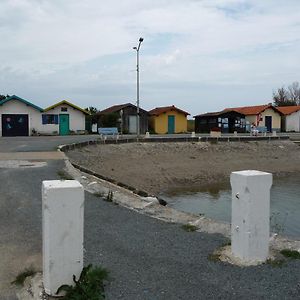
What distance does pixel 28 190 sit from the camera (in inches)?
450

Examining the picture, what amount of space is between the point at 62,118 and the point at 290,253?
4215 cm

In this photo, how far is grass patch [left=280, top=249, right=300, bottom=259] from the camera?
236 inches

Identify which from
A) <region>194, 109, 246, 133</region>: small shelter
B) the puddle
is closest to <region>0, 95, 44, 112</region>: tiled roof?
<region>194, 109, 246, 133</region>: small shelter

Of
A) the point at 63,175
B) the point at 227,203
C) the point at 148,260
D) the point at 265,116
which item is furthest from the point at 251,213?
the point at 265,116

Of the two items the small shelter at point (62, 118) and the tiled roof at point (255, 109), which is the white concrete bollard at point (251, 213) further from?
the tiled roof at point (255, 109)

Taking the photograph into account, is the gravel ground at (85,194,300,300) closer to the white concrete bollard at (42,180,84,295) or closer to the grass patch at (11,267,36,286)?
the white concrete bollard at (42,180,84,295)

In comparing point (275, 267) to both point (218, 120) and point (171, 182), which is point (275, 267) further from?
point (218, 120)

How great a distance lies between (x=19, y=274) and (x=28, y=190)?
611 centimetres

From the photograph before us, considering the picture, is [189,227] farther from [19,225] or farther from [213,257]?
[19,225]

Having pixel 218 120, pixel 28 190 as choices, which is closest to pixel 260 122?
pixel 218 120

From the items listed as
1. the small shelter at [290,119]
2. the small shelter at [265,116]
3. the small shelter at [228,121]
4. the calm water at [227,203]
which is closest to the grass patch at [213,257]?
the calm water at [227,203]

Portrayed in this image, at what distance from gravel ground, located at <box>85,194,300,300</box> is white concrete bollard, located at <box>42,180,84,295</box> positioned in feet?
1.75

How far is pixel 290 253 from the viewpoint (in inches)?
240

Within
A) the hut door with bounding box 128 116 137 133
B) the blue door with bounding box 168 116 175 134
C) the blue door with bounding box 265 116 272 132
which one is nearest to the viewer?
the hut door with bounding box 128 116 137 133
